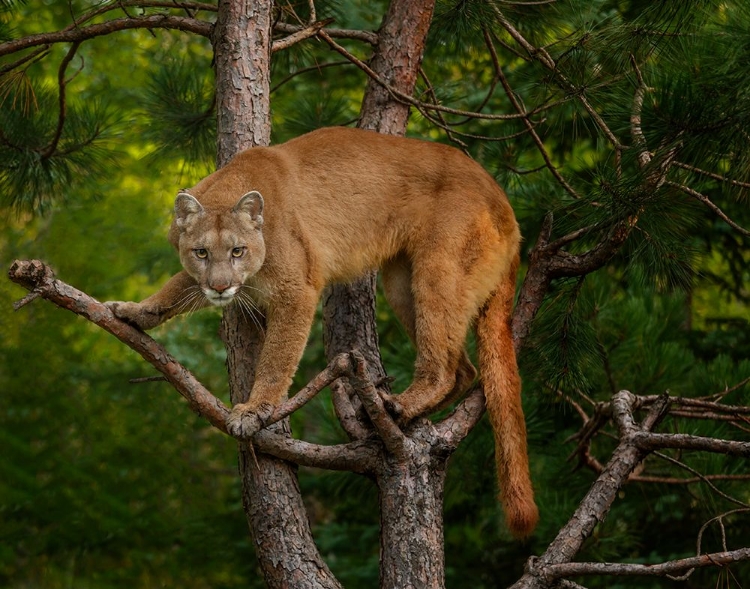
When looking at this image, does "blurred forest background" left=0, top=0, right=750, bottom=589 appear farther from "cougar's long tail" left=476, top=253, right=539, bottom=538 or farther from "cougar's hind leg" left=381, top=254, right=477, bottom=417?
"cougar's hind leg" left=381, top=254, right=477, bottom=417

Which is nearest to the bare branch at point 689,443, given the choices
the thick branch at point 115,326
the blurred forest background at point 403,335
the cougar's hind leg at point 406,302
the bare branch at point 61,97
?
the blurred forest background at point 403,335

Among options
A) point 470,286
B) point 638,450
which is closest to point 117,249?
point 470,286

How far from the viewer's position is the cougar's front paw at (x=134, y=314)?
4.89 meters

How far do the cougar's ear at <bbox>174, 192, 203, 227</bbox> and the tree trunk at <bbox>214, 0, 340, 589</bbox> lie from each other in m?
0.57

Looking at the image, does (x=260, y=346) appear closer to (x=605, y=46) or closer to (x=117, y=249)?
(x=605, y=46)

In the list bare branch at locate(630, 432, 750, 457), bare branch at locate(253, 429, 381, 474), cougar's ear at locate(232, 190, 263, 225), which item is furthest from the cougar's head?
bare branch at locate(630, 432, 750, 457)

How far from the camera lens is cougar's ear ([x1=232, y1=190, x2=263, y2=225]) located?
5227 millimetres

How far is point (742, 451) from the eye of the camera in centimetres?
439

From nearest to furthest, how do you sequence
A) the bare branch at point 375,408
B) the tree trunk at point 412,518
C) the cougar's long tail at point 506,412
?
the bare branch at point 375,408, the tree trunk at point 412,518, the cougar's long tail at point 506,412

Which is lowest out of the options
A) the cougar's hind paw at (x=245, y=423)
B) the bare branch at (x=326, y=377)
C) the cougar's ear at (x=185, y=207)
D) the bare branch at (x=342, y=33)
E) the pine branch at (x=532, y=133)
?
the cougar's hind paw at (x=245, y=423)

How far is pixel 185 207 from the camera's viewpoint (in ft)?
17.5

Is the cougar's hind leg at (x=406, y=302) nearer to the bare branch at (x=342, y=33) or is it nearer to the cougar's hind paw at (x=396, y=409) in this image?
the cougar's hind paw at (x=396, y=409)

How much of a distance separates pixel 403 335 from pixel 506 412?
384 centimetres

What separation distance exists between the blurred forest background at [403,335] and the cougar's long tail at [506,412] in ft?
1.27
